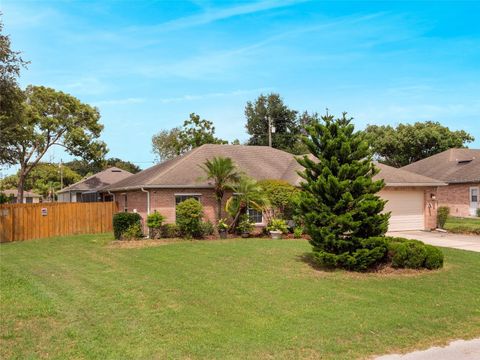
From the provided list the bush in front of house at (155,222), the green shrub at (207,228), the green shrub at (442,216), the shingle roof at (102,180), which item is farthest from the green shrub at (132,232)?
the shingle roof at (102,180)

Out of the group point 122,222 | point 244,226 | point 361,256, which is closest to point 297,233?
point 244,226

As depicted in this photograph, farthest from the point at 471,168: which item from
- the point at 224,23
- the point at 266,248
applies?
the point at 224,23

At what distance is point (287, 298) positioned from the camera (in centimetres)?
867

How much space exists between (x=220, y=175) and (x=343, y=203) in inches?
355

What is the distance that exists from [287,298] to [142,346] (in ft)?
11.4

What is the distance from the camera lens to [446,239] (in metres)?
18.4

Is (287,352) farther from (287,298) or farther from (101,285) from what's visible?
(101,285)

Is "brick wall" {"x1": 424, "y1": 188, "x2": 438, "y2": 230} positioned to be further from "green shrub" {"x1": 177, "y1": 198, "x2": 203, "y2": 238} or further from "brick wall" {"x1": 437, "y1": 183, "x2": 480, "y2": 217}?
Result: "green shrub" {"x1": 177, "y1": 198, "x2": 203, "y2": 238}

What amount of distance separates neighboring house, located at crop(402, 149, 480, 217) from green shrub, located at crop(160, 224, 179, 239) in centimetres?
2027

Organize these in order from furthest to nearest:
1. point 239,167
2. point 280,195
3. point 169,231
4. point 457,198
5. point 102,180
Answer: point 102,180 → point 457,198 → point 239,167 → point 280,195 → point 169,231

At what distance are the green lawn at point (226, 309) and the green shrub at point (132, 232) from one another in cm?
541

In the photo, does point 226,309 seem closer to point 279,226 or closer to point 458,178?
point 279,226

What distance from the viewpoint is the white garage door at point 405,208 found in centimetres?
2188

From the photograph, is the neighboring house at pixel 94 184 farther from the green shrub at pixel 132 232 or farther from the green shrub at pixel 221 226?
the green shrub at pixel 221 226
